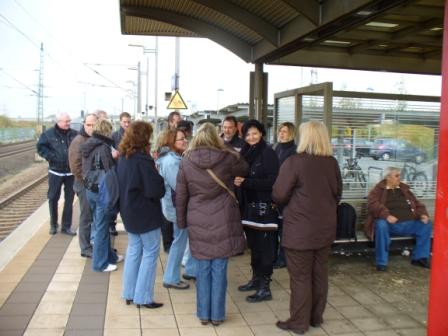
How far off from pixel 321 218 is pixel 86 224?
3.44 m

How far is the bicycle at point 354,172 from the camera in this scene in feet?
22.6

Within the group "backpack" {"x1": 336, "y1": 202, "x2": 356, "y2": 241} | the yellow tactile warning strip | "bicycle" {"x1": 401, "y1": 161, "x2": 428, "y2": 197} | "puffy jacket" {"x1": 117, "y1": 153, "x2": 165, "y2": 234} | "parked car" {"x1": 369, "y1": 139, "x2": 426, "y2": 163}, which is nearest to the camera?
the yellow tactile warning strip

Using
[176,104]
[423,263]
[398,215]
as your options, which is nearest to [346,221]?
[398,215]

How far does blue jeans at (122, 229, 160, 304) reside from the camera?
15.0ft

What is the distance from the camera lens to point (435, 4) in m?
5.75

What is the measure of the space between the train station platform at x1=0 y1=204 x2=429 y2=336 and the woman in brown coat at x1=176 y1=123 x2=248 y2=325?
399 mm

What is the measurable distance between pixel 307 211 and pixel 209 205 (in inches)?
31.4

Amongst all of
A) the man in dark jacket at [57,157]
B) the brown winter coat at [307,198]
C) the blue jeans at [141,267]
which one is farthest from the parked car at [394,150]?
the man in dark jacket at [57,157]

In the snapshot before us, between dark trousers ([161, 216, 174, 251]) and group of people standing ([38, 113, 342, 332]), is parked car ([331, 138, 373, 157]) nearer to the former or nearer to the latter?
group of people standing ([38, 113, 342, 332])

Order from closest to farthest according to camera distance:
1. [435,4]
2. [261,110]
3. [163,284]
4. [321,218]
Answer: [321,218]
[163,284]
[435,4]
[261,110]

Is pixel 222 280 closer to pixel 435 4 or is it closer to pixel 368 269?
pixel 368 269

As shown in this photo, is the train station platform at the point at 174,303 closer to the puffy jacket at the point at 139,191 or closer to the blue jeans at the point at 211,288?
the blue jeans at the point at 211,288

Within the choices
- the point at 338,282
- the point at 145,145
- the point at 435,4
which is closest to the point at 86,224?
the point at 145,145

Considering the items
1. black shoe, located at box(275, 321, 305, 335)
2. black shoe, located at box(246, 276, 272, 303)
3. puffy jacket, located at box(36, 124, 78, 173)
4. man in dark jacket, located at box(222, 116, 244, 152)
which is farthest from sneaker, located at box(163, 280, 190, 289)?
puffy jacket, located at box(36, 124, 78, 173)
